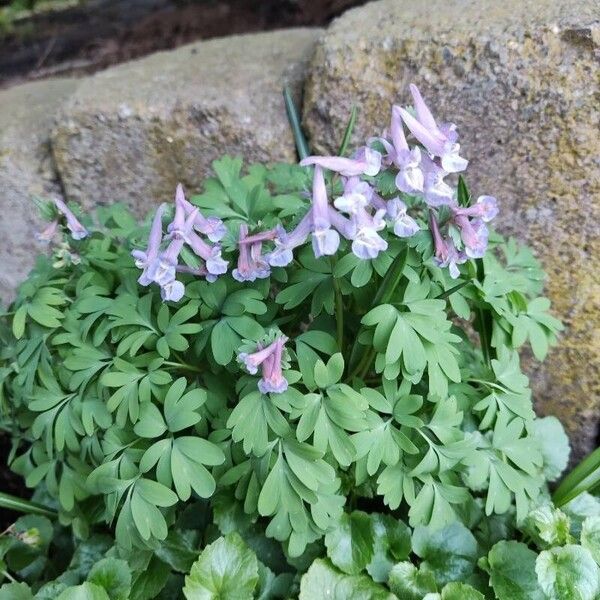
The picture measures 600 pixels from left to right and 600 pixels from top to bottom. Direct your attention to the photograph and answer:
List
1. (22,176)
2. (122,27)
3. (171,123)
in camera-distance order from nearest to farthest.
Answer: (171,123), (22,176), (122,27)

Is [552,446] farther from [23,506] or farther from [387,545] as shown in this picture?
[23,506]

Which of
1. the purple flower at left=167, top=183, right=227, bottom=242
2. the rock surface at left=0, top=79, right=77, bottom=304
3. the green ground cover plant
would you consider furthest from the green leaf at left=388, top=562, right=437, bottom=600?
the rock surface at left=0, top=79, right=77, bottom=304

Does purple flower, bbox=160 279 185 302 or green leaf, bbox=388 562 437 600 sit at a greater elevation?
purple flower, bbox=160 279 185 302

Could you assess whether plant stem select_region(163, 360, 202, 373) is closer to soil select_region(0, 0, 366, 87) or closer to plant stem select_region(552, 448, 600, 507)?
plant stem select_region(552, 448, 600, 507)

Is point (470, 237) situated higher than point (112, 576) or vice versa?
point (470, 237)

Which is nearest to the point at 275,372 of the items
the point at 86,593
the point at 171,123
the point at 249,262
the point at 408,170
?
the point at 249,262

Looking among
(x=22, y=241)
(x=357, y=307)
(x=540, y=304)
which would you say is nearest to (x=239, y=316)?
(x=357, y=307)

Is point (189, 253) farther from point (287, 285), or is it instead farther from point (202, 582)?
point (202, 582)
